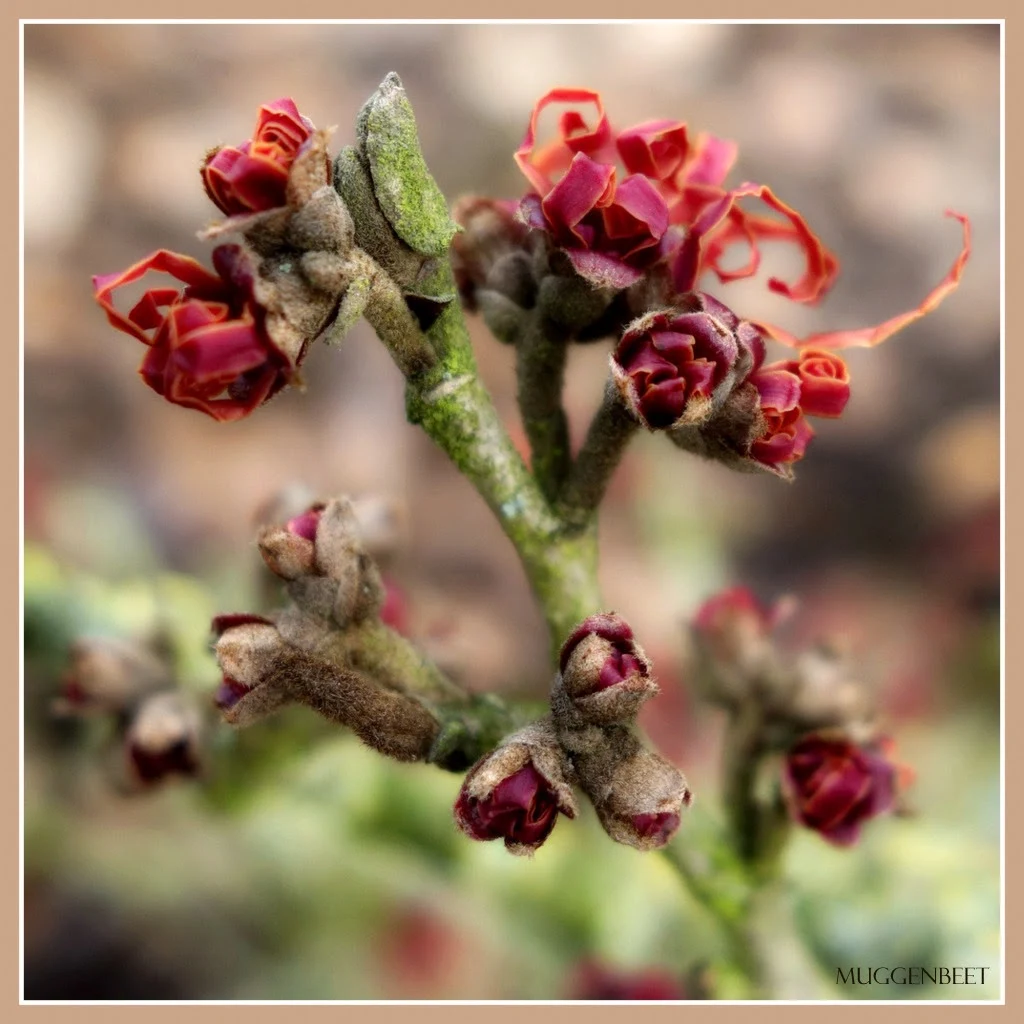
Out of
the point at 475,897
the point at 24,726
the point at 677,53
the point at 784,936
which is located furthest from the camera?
the point at 677,53

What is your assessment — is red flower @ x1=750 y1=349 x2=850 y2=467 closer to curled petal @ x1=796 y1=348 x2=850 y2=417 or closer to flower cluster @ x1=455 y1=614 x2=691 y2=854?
curled petal @ x1=796 y1=348 x2=850 y2=417

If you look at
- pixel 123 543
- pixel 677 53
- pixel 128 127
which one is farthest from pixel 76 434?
pixel 677 53

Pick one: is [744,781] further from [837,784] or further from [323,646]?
[323,646]

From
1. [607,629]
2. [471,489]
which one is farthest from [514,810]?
[471,489]

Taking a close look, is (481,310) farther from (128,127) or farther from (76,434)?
(128,127)

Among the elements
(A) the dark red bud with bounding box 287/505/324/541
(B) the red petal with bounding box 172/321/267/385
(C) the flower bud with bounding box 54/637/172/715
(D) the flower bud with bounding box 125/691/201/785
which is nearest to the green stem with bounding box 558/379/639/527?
(A) the dark red bud with bounding box 287/505/324/541

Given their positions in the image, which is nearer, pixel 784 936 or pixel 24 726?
pixel 784 936
